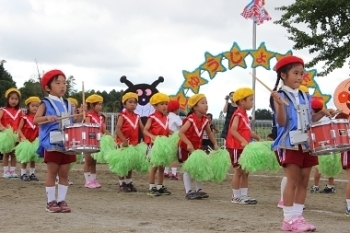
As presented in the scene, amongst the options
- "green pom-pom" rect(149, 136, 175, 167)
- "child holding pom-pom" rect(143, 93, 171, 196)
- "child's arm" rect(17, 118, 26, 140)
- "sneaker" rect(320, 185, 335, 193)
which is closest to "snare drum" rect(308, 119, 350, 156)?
"green pom-pom" rect(149, 136, 175, 167)

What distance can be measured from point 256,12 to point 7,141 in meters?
10.8

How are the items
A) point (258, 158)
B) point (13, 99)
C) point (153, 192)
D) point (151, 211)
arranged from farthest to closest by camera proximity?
point (13, 99)
point (153, 192)
point (258, 158)
point (151, 211)

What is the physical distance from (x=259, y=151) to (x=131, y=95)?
3.19 metres

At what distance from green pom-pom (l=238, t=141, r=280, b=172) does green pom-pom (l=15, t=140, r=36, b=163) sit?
4410mm

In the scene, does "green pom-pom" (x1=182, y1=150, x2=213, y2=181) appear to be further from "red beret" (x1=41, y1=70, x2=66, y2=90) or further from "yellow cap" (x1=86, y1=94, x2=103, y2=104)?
"yellow cap" (x1=86, y1=94, x2=103, y2=104)

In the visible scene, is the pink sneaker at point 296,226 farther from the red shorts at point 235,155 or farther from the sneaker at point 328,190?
the sneaker at point 328,190

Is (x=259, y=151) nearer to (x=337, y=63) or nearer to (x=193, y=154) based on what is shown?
(x=193, y=154)

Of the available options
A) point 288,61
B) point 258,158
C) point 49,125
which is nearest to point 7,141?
point 49,125

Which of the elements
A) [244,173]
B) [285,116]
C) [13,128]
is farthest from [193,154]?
[13,128]

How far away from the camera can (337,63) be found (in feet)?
56.2

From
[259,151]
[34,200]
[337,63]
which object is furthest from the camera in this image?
[337,63]

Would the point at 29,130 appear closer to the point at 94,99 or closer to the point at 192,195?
the point at 94,99

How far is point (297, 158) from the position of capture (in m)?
6.60

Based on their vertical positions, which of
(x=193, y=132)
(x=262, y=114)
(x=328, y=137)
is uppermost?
(x=262, y=114)
